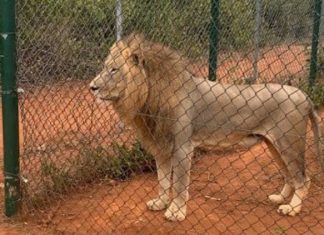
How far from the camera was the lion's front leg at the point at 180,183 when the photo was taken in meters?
4.60

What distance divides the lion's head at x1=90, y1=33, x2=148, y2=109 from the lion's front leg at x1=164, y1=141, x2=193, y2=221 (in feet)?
2.08

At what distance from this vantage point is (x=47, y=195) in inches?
190

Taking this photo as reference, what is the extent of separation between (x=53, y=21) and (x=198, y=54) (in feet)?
5.72

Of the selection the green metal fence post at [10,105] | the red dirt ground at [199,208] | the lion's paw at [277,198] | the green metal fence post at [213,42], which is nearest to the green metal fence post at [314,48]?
the green metal fence post at [213,42]

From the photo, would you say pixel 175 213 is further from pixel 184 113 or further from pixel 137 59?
pixel 137 59

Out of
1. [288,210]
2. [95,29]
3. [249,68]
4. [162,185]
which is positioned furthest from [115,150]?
[249,68]

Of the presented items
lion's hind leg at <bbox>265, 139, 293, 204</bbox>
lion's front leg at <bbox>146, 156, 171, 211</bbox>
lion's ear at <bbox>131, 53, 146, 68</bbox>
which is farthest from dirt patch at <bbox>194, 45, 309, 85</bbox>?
lion's ear at <bbox>131, 53, 146, 68</bbox>

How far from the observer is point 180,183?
15.2 feet

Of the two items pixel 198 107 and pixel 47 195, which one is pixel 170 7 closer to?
pixel 198 107

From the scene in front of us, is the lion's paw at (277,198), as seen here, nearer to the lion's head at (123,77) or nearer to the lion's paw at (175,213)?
the lion's paw at (175,213)

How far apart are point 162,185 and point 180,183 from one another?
1.04 feet

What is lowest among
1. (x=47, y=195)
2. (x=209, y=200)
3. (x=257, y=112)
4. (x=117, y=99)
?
(x=209, y=200)

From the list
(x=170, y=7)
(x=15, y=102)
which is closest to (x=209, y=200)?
(x=15, y=102)

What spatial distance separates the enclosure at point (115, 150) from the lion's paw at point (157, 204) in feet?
0.15
